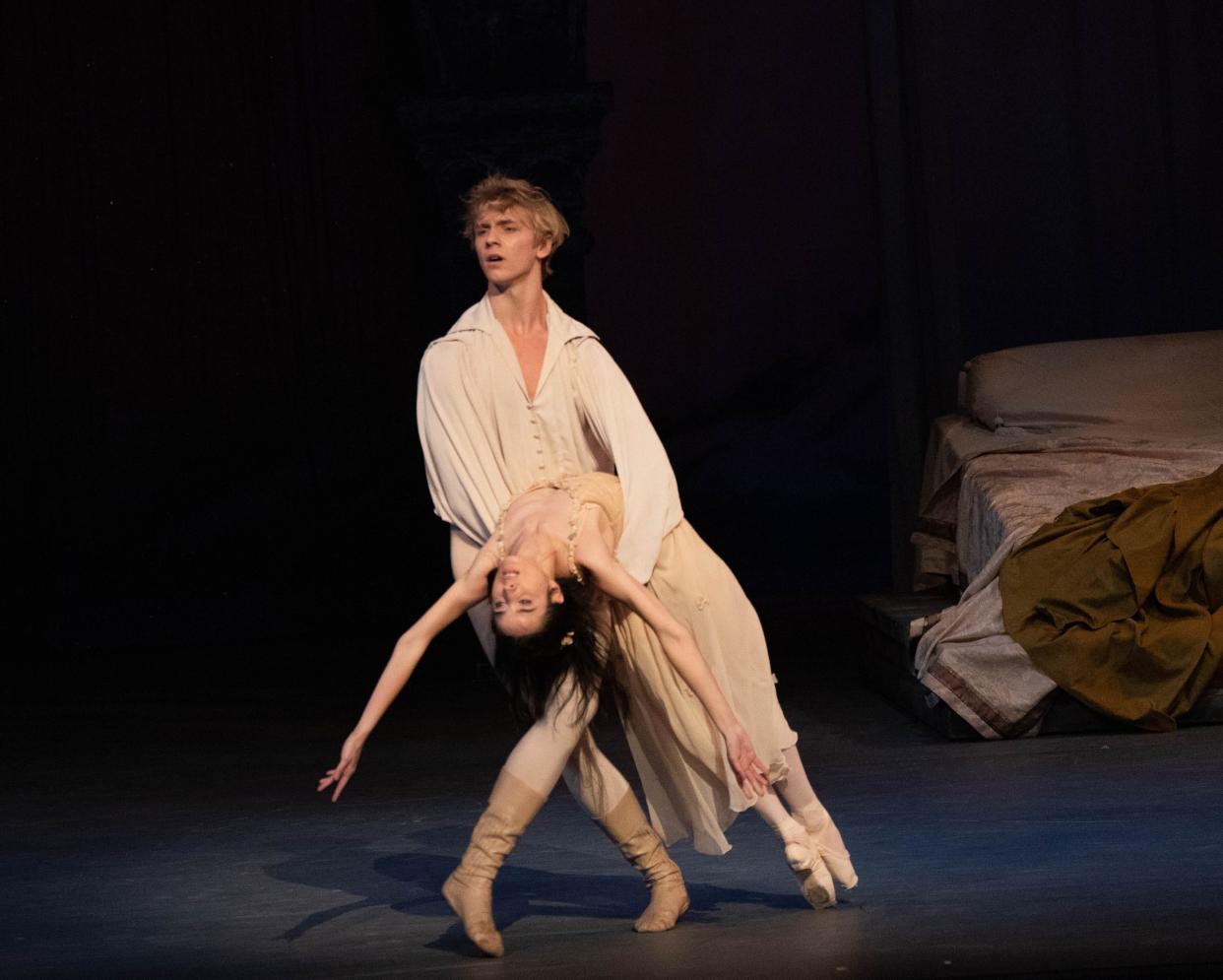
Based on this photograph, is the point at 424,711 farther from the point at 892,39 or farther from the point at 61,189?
the point at 61,189

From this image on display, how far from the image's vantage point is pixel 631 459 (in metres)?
3.14

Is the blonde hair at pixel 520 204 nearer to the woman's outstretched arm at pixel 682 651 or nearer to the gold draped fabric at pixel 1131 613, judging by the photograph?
the woman's outstretched arm at pixel 682 651

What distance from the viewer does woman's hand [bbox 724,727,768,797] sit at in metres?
2.95

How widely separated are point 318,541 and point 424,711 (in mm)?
3063

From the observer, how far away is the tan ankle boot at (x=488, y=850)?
2.98m

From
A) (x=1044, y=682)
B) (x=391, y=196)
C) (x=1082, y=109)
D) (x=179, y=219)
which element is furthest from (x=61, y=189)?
(x=1044, y=682)

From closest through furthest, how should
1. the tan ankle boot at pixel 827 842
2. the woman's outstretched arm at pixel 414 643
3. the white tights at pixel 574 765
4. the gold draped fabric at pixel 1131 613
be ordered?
the woman's outstretched arm at pixel 414 643
the white tights at pixel 574 765
the tan ankle boot at pixel 827 842
the gold draped fabric at pixel 1131 613

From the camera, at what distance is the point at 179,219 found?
8906 mm

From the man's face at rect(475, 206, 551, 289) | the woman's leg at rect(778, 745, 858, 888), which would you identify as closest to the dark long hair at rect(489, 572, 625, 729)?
the woman's leg at rect(778, 745, 858, 888)

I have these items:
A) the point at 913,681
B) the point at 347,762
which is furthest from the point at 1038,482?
the point at 347,762

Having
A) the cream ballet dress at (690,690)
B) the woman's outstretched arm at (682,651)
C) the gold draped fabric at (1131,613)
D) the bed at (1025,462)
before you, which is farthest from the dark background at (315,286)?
the woman's outstretched arm at (682,651)

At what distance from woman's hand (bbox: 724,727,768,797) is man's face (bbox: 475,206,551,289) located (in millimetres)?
833

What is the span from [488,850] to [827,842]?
1.88 feet

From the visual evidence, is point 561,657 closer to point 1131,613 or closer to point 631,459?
point 631,459
